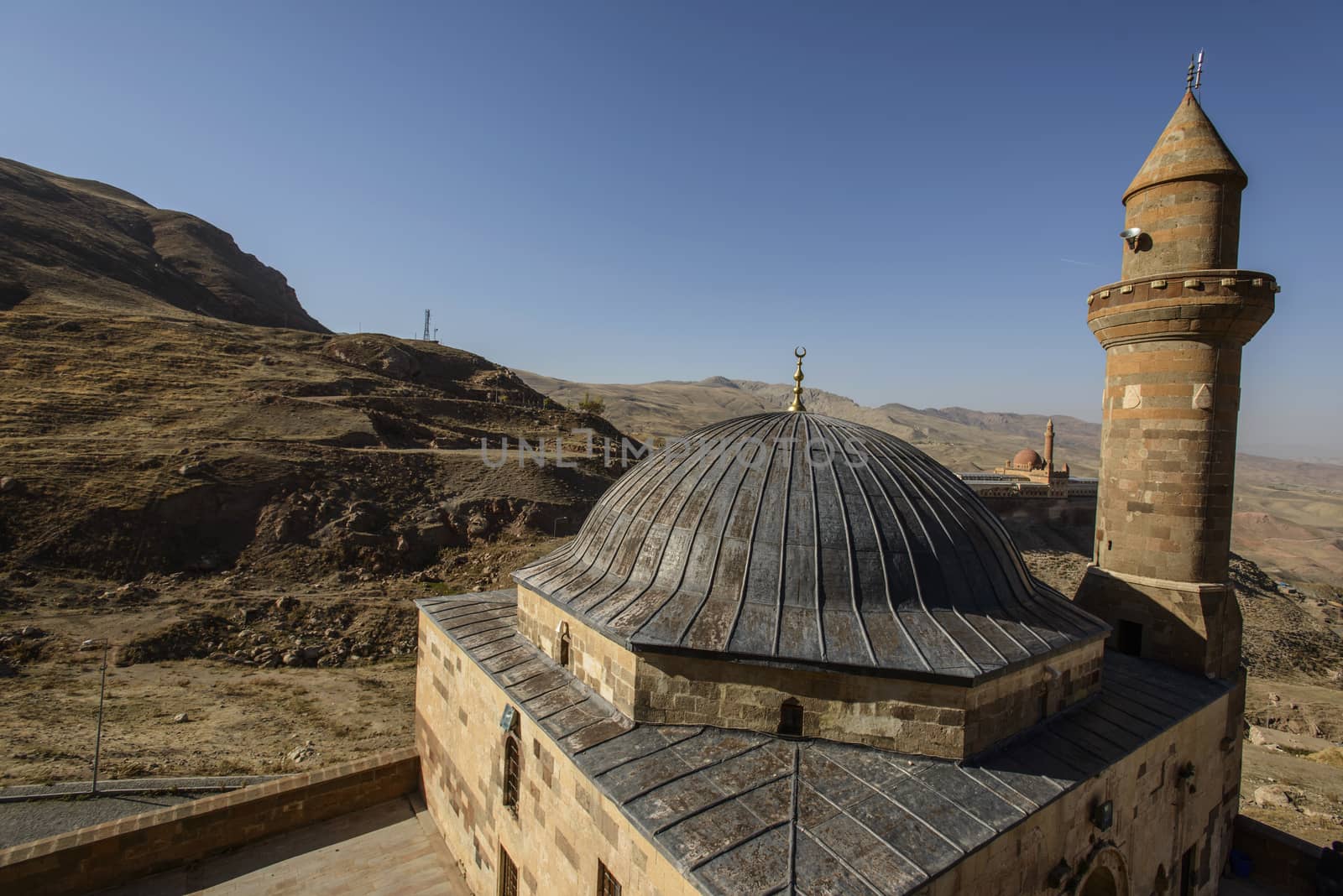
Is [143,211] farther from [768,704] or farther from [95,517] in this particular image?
[768,704]

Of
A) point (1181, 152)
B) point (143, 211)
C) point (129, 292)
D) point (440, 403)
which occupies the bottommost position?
point (440, 403)

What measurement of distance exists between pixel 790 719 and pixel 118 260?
73.5m

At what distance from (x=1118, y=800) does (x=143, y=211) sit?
4135 inches

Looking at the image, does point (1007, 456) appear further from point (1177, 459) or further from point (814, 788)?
point (814, 788)

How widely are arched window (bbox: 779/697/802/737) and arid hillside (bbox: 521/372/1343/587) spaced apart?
172 feet

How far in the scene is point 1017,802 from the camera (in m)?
5.80

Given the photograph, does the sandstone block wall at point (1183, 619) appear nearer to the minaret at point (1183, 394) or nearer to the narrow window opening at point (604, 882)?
the minaret at point (1183, 394)

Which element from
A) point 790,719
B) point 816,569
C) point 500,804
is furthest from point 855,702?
point 500,804

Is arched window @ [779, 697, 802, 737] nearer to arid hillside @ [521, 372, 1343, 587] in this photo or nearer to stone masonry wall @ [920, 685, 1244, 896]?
stone masonry wall @ [920, 685, 1244, 896]

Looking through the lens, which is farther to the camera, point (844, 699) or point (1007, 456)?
point (1007, 456)

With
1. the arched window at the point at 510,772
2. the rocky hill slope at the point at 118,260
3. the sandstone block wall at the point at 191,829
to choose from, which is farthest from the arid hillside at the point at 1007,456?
the arched window at the point at 510,772

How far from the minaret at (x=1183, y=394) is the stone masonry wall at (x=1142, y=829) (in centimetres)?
134

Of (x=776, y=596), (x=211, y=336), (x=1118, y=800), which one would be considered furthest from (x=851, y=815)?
(x=211, y=336)

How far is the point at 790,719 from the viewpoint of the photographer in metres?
6.64
